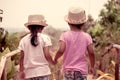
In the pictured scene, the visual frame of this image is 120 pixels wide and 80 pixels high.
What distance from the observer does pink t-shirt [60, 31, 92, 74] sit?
4473 millimetres

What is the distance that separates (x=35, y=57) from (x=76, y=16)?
61cm

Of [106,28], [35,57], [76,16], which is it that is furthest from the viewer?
[106,28]

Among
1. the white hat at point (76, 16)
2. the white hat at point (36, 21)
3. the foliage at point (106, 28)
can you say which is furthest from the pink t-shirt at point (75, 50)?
the foliage at point (106, 28)

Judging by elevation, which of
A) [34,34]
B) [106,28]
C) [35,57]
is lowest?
[106,28]

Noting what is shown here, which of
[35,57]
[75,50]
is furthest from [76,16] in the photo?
[35,57]

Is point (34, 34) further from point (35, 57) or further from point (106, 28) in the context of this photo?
point (106, 28)

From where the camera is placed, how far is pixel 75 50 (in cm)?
448

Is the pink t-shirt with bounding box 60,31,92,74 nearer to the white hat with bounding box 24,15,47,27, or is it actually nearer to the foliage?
the white hat with bounding box 24,15,47,27

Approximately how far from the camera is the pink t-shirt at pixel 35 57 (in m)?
4.46

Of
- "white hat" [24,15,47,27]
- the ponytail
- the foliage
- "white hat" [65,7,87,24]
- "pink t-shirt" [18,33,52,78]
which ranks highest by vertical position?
"white hat" [65,7,87,24]

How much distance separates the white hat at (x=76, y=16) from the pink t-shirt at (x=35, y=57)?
1.07 ft

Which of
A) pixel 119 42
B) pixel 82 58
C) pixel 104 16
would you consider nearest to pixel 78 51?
pixel 82 58

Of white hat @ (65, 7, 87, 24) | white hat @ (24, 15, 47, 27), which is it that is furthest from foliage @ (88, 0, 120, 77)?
white hat @ (24, 15, 47, 27)

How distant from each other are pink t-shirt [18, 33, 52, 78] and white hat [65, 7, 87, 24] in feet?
1.07
